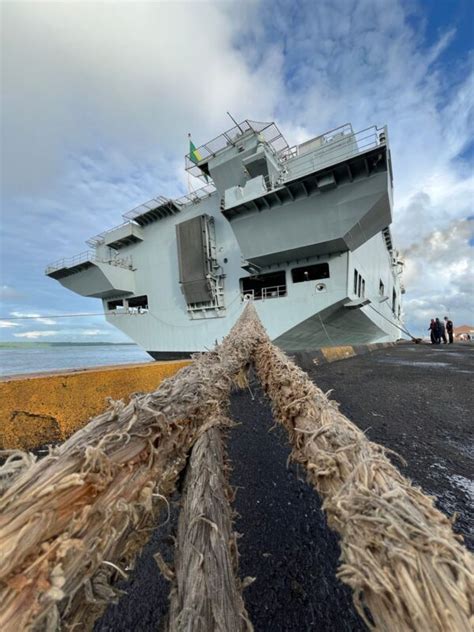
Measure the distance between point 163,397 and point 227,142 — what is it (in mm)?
14005

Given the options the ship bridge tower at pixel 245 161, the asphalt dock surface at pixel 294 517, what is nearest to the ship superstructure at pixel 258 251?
the ship bridge tower at pixel 245 161

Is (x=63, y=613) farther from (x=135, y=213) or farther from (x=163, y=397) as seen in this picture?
(x=135, y=213)

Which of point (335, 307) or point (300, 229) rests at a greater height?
point (300, 229)

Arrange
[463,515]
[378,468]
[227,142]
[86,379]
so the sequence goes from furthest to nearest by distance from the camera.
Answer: [227,142] < [86,379] < [463,515] < [378,468]

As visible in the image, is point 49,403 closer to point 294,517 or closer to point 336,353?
point 294,517

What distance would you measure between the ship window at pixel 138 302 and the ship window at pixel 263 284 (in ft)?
22.2

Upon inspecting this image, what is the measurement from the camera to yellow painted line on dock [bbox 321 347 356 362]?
297 inches

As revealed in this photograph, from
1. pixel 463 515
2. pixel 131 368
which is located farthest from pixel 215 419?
pixel 131 368

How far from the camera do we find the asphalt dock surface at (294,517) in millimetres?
971

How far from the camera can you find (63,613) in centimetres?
50

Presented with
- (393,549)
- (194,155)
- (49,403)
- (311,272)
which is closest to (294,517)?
(393,549)

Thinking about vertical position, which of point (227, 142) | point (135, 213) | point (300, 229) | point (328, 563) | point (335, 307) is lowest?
point (328, 563)

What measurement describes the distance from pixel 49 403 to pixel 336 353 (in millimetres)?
7610

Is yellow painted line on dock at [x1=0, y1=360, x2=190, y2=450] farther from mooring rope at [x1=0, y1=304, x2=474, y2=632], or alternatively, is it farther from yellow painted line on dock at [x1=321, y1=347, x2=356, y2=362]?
yellow painted line on dock at [x1=321, y1=347, x2=356, y2=362]
